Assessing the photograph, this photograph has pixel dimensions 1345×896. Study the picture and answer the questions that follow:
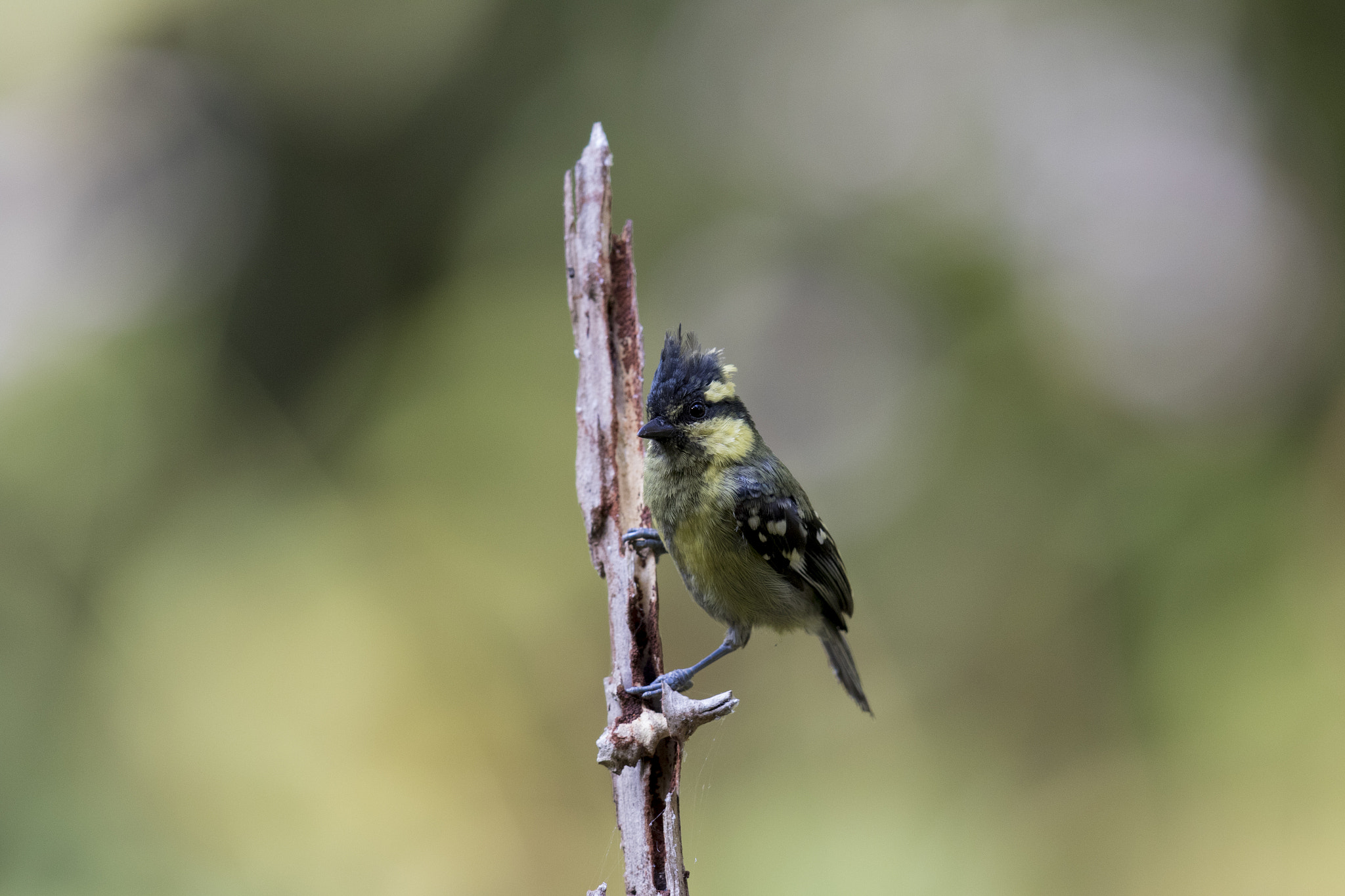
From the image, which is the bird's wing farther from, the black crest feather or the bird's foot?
the bird's foot

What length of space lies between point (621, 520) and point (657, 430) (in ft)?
0.77

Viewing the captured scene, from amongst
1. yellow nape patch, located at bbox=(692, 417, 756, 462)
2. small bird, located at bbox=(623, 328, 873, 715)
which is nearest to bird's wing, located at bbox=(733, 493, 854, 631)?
small bird, located at bbox=(623, 328, 873, 715)

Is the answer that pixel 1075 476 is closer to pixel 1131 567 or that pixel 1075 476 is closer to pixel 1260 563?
pixel 1131 567

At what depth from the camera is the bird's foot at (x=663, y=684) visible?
58.3 inches

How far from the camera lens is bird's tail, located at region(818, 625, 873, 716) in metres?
2.36

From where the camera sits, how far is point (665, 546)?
2031mm

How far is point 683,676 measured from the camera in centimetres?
167

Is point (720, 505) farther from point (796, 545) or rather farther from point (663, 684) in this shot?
point (663, 684)

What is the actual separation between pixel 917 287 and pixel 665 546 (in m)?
2.25

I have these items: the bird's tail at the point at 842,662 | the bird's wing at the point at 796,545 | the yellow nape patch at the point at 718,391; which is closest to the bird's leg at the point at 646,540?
the bird's wing at the point at 796,545

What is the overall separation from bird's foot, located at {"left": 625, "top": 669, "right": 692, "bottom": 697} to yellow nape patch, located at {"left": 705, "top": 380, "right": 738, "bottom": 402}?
591 millimetres

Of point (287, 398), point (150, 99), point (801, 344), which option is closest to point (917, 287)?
point (801, 344)

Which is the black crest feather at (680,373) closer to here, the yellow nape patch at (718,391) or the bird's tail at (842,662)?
the yellow nape patch at (718,391)

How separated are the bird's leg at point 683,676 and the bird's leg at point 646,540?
251mm
